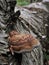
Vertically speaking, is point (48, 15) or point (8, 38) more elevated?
point (8, 38)

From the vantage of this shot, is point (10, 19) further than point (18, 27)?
No

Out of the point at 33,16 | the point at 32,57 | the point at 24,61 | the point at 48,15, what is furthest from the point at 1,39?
the point at 48,15

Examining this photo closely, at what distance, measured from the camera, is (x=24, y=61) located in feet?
11.3

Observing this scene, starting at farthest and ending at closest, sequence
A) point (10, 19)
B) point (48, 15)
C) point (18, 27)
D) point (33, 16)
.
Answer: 1. point (48, 15)
2. point (33, 16)
3. point (18, 27)
4. point (10, 19)

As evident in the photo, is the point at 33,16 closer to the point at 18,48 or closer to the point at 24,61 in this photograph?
the point at 24,61

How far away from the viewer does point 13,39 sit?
10.0 feet

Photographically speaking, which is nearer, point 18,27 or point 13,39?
point 13,39

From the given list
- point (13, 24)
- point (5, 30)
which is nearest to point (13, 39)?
point (5, 30)


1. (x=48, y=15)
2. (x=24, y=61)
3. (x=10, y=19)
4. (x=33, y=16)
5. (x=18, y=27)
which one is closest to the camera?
(x=24, y=61)

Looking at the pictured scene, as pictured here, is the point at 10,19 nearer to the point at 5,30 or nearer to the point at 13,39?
the point at 5,30

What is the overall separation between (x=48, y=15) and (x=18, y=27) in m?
2.09

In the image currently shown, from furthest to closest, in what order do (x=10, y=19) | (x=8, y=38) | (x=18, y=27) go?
1. (x=18, y=27)
2. (x=10, y=19)
3. (x=8, y=38)

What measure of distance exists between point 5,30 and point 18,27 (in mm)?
546

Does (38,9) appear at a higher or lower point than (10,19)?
lower
